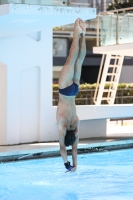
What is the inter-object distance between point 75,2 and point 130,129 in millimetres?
6301

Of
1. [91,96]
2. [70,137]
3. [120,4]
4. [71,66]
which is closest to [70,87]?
[71,66]

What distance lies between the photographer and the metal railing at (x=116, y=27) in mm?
17922

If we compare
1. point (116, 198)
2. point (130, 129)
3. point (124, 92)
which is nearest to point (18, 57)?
point (130, 129)

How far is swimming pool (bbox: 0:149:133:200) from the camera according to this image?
30.1 feet

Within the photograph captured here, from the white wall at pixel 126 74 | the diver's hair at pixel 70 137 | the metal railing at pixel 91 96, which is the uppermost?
the diver's hair at pixel 70 137

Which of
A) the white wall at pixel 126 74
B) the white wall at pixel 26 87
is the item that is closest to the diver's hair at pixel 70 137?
the white wall at pixel 26 87

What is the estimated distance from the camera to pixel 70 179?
1059cm

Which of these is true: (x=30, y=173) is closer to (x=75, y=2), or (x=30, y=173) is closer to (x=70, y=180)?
(x=70, y=180)

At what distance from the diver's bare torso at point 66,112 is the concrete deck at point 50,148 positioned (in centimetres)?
551

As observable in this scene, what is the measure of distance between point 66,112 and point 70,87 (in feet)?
1.15

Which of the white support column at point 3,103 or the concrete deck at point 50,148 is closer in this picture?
the concrete deck at point 50,148

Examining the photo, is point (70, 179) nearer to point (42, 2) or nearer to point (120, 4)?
point (42, 2)

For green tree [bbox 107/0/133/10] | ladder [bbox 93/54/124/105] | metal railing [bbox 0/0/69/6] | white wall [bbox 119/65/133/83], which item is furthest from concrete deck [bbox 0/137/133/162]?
white wall [bbox 119/65/133/83]

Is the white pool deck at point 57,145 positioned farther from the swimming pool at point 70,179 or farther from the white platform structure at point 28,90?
the white platform structure at point 28,90
